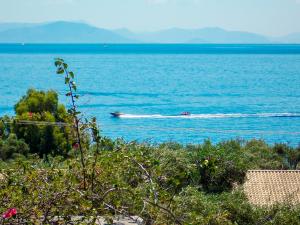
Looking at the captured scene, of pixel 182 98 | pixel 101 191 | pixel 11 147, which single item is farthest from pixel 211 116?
pixel 101 191

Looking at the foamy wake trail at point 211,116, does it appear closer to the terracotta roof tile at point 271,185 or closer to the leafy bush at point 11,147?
the leafy bush at point 11,147

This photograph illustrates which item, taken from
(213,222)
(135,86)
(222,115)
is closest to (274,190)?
(213,222)

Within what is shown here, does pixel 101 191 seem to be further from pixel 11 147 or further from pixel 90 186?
pixel 11 147

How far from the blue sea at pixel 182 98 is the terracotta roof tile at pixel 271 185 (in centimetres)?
1240

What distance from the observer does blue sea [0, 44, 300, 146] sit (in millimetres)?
37156

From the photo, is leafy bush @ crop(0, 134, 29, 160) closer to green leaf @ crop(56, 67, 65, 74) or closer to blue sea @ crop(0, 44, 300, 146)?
blue sea @ crop(0, 44, 300, 146)

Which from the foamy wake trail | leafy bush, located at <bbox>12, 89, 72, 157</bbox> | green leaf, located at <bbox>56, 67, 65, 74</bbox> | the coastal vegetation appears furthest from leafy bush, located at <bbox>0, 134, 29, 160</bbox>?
the foamy wake trail

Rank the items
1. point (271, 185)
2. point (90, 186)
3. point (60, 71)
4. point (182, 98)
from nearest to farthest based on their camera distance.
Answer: point (60, 71) < point (90, 186) < point (271, 185) < point (182, 98)

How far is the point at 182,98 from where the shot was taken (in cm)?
5291

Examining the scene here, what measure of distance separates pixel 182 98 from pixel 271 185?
40509mm

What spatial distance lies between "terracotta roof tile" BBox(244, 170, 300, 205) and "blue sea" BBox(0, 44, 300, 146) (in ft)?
40.7

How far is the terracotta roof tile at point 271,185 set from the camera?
38.0ft

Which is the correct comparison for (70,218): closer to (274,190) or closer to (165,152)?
Answer: (165,152)

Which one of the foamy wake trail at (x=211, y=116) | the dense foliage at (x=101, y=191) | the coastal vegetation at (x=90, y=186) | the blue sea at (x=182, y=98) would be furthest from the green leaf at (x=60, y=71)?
the foamy wake trail at (x=211, y=116)
